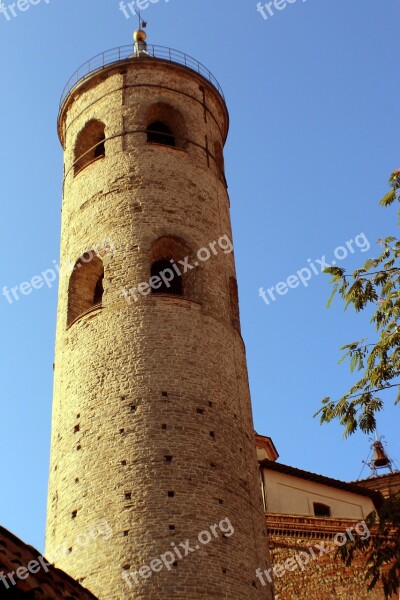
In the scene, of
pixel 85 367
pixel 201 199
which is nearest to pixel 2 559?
pixel 85 367

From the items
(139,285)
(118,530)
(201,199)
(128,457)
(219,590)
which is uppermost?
(201,199)

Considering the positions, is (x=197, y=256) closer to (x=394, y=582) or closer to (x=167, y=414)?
(x=167, y=414)

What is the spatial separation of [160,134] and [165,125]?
0.78 metres

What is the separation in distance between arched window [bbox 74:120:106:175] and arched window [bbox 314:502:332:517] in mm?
8758

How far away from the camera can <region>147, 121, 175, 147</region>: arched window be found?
17359mm

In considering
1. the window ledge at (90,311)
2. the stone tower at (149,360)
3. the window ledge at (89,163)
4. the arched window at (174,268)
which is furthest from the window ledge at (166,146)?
the window ledge at (90,311)

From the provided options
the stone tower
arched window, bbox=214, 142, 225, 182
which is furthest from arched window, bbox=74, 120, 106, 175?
arched window, bbox=214, 142, 225, 182

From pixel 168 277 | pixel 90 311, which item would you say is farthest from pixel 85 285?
pixel 168 277

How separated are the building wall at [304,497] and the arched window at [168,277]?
5.17 metres

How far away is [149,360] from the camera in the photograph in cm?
1351

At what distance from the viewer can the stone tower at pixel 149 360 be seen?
1184 cm

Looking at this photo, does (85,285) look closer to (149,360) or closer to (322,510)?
(149,360)

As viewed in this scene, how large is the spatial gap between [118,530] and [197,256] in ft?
17.8

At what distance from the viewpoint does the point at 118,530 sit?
38.7 feet
